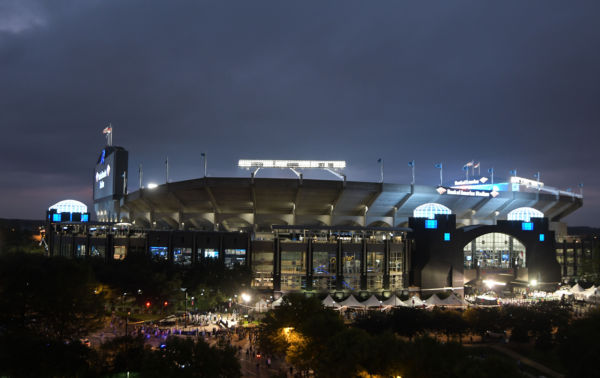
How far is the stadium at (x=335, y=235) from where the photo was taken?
7381cm

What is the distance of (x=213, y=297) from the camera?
197 feet

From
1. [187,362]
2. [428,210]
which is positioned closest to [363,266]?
[428,210]

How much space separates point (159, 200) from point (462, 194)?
6172 centimetres

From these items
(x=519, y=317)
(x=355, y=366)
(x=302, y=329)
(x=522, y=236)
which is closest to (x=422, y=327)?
(x=519, y=317)

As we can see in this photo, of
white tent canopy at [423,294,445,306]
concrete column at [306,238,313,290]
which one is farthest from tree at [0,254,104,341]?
white tent canopy at [423,294,445,306]

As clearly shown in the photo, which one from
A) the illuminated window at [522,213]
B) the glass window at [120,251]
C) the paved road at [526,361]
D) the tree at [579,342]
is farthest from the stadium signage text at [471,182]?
the tree at [579,342]

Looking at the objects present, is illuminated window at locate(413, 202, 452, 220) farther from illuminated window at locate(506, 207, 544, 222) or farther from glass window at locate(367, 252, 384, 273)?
illuminated window at locate(506, 207, 544, 222)

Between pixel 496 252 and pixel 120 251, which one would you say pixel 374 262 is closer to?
pixel 496 252

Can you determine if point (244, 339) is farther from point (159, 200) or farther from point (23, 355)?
point (159, 200)

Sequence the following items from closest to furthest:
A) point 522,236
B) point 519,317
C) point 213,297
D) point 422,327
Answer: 1. point 422,327
2. point 519,317
3. point 213,297
4. point 522,236

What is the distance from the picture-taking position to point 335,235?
2990 inches

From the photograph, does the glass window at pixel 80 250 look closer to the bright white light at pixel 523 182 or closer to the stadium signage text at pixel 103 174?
the stadium signage text at pixel 103 174

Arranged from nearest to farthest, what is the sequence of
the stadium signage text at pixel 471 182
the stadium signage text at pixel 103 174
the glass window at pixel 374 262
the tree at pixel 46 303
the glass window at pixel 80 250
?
the tree at pixel 46 303 < the glass window at pixel 374 262 < the glass window at pixel 80 250 < the stadium signage text at pixel 471 182 < the stadium signage text at pixel 103 174

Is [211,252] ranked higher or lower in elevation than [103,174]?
lower
